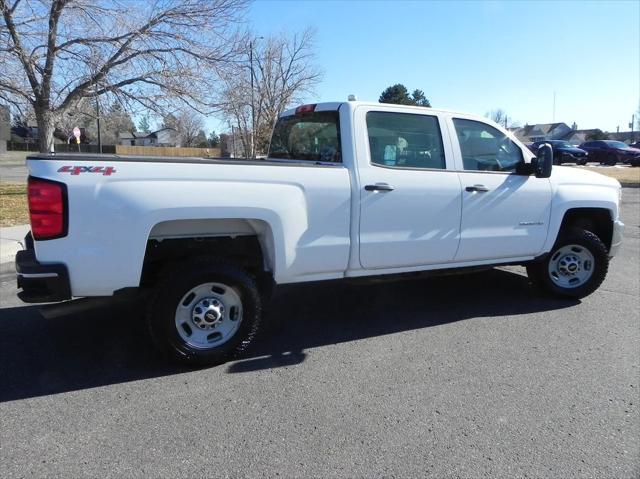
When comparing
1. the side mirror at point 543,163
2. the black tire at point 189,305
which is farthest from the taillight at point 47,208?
the side mirror at point 543,163

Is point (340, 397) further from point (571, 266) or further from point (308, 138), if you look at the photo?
point (571, 266)

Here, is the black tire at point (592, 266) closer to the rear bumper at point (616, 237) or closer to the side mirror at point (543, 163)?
the rear bumper at point (616, 237)

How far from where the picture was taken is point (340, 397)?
132 inches

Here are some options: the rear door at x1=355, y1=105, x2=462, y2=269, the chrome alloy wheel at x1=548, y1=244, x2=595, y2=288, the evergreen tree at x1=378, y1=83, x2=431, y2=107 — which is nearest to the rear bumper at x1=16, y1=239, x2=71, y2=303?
the rear door at x1=355, y1=105, x2=462, y2=269

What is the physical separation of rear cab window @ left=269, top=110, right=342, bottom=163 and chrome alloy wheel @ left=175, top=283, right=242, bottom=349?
1482mm

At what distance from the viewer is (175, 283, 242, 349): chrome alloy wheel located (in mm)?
3684

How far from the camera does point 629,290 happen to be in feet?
19.5

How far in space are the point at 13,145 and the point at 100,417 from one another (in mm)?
83232

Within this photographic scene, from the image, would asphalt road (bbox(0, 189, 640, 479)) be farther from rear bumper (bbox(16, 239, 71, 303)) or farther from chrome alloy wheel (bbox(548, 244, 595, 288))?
rear bumper (bbox(16, 239, 71, 303))

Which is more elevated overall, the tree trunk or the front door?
the tree trunk

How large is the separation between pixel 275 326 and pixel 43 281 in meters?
2.06

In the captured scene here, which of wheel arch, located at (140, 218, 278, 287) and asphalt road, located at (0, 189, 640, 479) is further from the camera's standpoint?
wheel arch, located at (140, 218, 278, 287)

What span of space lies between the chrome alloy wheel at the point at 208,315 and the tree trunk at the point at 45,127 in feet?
40.6

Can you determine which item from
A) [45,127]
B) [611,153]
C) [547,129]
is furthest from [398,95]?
[547,129]
